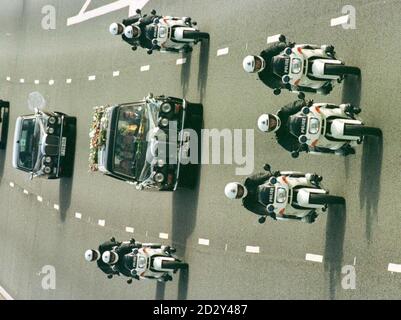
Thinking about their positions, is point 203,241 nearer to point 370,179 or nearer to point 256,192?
point 256,192

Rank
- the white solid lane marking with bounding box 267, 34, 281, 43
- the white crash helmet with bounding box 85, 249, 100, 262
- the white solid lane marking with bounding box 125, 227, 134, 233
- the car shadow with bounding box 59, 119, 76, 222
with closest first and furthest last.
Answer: the white solid lane marking with bounding box 267, 34, 281, 43 < the white crash helmet with bounding box 85, 249, 100, 262 < the white solid lane marking with bounding box 125, 227, 134, 233 < the car shadow with bounding box 59, 119, 76, 222

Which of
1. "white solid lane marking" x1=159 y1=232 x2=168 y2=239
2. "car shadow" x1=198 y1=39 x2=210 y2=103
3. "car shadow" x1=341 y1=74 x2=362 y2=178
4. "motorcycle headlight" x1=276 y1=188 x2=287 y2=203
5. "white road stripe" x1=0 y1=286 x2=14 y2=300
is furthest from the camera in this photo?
"white road stripe" x1=0 y1=286 x2=14 y2=300

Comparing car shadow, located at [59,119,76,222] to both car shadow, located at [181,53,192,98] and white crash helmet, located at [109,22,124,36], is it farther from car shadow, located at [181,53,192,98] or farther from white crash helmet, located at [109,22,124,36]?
white crash helmet, located at [109,22,124,36]

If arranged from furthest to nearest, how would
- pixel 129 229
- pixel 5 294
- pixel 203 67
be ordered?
pixel 5 294 < pixel 129 229 < pixel 203 67

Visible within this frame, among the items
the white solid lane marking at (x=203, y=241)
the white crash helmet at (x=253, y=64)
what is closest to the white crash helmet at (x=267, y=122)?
the white crash helmet at (x=253, y=64)

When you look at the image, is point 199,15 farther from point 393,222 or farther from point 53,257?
point 53,257

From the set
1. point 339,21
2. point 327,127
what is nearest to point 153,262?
point 327,127

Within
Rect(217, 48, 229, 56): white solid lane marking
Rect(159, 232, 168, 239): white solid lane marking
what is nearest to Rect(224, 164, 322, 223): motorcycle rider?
Rect(217, 48, 229, 56): white solid lane marking
